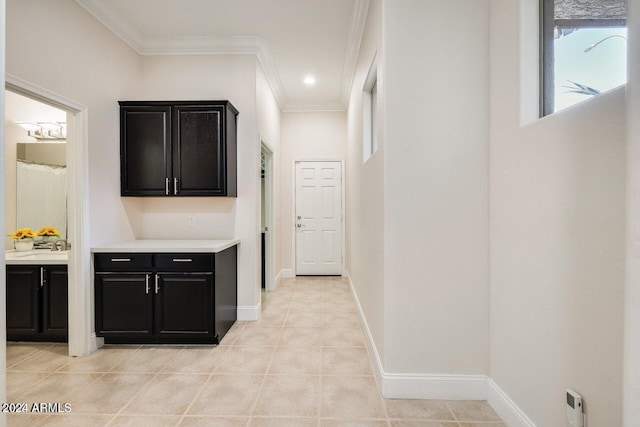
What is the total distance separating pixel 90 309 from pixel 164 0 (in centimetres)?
281

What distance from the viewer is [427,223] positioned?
2.04 meters

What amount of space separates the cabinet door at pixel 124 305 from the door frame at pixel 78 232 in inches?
3.7

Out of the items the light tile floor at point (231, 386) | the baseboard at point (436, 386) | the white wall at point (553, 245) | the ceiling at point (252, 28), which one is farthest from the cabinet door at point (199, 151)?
the white wall at point (553, 245)

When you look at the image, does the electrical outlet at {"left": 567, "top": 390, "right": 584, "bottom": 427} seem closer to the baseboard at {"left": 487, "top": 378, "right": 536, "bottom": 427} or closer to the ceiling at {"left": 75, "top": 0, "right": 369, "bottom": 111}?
the baseboard at {"left": 487, "top": 378, "right": 536, "bottom": 427}

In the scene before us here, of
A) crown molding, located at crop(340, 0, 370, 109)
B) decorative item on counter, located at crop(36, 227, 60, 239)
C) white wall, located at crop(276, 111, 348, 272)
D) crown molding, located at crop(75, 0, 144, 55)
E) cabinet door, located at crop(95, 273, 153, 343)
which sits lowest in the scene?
cabinet door, located at crop(95, 273, 153, 343)

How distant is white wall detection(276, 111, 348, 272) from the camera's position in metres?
5.62

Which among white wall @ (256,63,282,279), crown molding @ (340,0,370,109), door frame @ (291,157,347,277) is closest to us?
crown molding @ (340,0,370,109)

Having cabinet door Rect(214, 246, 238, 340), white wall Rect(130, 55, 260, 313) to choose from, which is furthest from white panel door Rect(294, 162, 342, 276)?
cabinet door Rect(214, 246, 238, 340)

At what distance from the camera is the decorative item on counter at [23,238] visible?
3.17m

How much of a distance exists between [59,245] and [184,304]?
1.65m

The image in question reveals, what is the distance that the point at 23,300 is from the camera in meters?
2.84

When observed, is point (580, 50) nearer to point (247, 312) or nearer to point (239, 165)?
point (239, 165)

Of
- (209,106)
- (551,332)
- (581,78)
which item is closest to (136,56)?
(209,106)

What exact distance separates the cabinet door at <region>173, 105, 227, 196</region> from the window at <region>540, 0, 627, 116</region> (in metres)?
2.65
